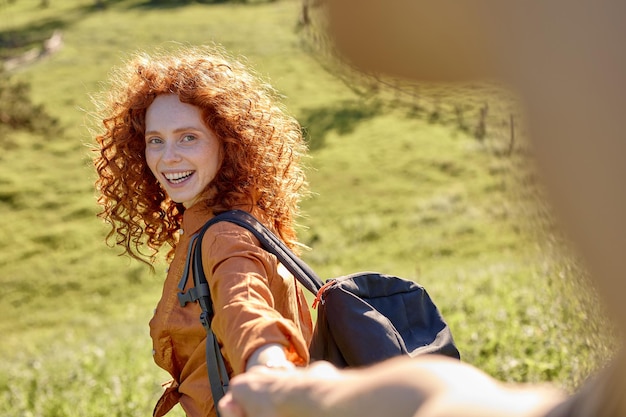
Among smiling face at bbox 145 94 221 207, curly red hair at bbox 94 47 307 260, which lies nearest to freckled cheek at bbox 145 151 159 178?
smiling face at bbox 145 94 221 207

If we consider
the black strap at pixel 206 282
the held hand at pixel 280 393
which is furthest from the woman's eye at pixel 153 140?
the held hand at pixel 280 393

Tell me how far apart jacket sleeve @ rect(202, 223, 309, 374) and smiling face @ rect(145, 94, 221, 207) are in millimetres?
337

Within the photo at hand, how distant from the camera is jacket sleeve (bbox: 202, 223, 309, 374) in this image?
61.4 inches

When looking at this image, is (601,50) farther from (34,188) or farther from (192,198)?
(34,188)

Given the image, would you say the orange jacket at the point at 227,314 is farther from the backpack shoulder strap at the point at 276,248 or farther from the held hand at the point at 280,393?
the held hand at the point at 280,393

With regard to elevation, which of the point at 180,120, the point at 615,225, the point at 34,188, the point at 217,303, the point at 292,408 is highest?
the point at 615,225

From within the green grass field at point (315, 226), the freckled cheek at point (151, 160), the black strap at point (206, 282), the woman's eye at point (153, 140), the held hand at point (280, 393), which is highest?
the held hand at point (280, 393)

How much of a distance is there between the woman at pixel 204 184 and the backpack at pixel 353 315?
4 cm

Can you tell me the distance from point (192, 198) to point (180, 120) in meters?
0.21

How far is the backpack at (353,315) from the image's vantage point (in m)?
1.73

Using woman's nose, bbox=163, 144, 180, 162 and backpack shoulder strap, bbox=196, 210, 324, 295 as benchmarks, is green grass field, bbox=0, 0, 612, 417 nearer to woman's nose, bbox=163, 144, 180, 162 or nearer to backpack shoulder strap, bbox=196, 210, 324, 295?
backpack shoulder strap, bbox=196, 210, 324, 295

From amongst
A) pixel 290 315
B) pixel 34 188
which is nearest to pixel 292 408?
pixel 290 315

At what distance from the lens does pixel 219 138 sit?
2.38 metres

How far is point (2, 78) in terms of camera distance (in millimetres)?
20406
